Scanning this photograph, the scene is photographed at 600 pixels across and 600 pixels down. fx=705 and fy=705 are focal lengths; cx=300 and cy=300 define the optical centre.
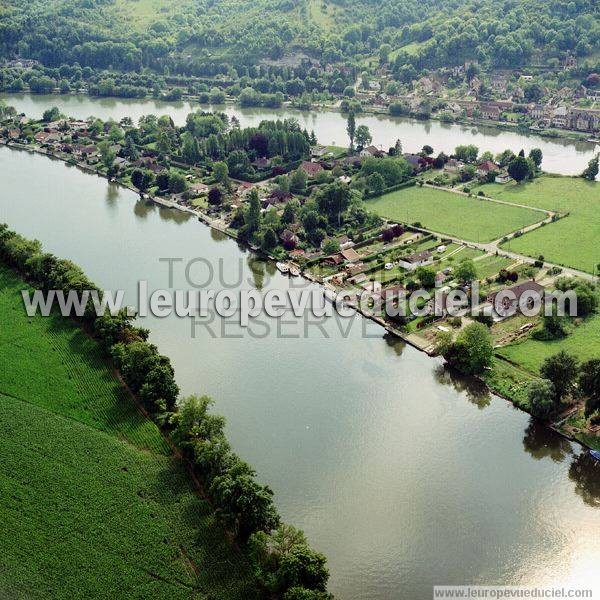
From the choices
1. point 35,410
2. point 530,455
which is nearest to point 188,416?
point 35,410

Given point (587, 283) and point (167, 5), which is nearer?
point (587, 283)

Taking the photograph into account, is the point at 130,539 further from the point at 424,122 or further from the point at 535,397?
the point at 424,122

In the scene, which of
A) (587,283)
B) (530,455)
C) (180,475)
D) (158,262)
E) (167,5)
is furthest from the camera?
(167,5)

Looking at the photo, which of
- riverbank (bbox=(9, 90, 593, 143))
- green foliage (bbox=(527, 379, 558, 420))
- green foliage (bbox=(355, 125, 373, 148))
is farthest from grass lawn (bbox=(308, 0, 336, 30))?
green foliage (bbox=(527, 379, 558, 420))

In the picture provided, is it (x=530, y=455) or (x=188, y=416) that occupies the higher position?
(x=188, y=416)

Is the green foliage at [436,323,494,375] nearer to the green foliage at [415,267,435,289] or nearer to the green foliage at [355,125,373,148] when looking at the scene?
the green foliage at [415,267,435,289]

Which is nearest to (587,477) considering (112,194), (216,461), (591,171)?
(216,461)
